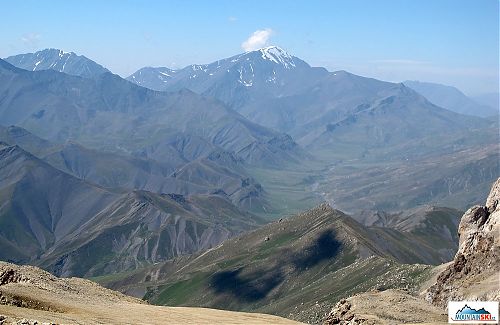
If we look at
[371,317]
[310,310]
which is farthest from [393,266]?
[371,317]

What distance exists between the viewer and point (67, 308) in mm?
62375

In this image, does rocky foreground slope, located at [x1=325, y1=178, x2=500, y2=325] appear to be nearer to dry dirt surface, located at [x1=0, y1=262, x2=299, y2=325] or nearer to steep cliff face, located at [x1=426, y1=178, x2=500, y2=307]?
steep cliff face, located at [x1=426, y1=178, x2=500, y2=307]

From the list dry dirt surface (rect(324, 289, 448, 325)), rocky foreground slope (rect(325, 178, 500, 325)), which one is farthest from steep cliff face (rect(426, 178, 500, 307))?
dry dirt surface (rect(324, 289, 448, 325))

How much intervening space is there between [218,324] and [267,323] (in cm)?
1099

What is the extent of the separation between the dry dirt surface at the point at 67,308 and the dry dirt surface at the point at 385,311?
992cm

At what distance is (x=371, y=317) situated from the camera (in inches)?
2886

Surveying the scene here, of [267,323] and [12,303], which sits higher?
[12,303]

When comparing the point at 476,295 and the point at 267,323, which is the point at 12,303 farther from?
the point at 476,295

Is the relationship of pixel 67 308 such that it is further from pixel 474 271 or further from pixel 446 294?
pixel 474 271

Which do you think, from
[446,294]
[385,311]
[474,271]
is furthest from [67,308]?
[474,271]

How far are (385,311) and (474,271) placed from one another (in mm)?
18637

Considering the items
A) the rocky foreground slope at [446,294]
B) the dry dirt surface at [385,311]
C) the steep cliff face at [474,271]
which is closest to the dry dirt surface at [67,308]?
the dry dirt surface at [385,311]

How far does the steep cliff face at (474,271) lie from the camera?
78875 mm

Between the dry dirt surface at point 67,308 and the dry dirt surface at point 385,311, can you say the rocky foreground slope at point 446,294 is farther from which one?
the dry dirt surface at point 67,308
